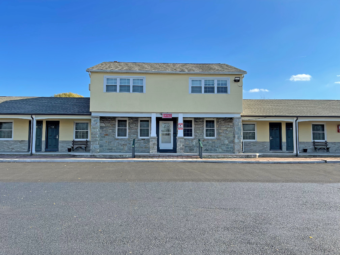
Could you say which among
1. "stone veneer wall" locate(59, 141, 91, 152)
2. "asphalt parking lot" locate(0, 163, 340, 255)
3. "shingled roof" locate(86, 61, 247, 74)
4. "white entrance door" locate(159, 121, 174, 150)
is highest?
"shingled roof" locate(86, 61, 247, 74)

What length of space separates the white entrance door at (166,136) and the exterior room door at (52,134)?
7271 mm

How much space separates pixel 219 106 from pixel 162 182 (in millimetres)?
8918

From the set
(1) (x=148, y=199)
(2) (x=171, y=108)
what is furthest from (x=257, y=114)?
(1) (x=148, y=199)

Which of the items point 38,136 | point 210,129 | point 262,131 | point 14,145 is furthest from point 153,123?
point 14,145

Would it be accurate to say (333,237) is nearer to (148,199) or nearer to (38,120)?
(148,199)

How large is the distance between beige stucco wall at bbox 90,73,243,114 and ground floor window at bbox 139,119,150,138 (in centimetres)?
155

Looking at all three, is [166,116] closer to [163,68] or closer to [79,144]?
[163,68]

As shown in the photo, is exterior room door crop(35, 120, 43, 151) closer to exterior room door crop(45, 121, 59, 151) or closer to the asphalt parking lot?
exterior room door crop(45, 121, 59, 151)

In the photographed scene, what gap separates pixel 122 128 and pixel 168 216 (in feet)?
39.1

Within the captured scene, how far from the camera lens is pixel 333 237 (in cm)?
358

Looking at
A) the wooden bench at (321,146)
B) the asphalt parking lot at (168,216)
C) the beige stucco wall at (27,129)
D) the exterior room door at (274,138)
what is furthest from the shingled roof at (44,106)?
the wooden bench at (321,146)

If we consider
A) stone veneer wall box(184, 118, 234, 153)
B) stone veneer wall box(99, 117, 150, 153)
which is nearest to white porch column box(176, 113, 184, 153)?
stone veneer wall box(184, 118, 234, 153)

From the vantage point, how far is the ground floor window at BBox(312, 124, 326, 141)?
54.8ft

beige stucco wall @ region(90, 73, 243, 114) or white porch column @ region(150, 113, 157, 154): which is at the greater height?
beige stucco wall @ region(90, 73, 243, 114)
